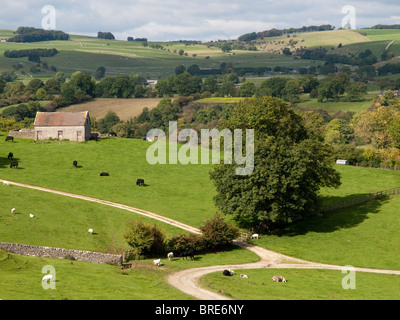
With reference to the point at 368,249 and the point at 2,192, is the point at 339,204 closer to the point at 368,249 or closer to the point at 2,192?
the point at 368,249

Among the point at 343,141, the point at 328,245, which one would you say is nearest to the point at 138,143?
the point at 328,245

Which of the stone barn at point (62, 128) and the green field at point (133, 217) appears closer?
the green field at point (133, 217)

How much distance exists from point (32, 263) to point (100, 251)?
1131cm

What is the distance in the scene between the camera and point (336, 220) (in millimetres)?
78125

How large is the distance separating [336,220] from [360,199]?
30.0 ft

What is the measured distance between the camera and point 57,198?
80312mm

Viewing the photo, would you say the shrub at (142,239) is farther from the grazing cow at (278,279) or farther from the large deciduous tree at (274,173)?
the grazing cow at (278,279)

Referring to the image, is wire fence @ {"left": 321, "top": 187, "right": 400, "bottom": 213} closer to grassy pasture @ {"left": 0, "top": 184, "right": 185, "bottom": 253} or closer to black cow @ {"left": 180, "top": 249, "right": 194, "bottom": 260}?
grassy pasture @ {"left": 0, "top": 184, "right": 185, "bottom": 253}

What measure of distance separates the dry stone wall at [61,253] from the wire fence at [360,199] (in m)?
36.9

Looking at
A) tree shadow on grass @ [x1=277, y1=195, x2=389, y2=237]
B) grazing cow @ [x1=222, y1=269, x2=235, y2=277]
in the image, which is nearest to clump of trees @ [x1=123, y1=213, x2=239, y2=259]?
grazing cow @ [x1=222, y1=269, x2=235, y2=277]

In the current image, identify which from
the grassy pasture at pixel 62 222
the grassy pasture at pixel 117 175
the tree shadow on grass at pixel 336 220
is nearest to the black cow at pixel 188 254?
the grassy pasture at pixel 62 222

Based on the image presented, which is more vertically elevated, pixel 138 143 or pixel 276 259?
pixel 138 143

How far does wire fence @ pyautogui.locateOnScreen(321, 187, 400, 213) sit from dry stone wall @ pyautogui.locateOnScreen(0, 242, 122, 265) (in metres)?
36.9

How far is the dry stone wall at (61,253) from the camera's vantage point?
191 feet
